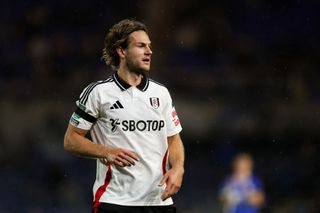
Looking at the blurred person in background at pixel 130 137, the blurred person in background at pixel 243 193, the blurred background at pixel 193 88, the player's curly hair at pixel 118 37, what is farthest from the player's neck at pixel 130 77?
the blurred background at pixel 193 88

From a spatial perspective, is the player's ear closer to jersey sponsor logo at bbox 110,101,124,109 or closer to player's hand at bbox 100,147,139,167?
jersey sponsor logo at bbox 110,101,124,109

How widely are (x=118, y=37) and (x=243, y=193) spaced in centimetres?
440

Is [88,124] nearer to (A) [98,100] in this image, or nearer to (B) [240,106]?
(A) [98,100]

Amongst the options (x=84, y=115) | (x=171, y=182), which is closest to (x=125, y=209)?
(x=171, y=182)

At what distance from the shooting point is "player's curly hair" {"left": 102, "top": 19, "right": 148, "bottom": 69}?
4988mm

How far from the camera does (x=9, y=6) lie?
40.3 ft

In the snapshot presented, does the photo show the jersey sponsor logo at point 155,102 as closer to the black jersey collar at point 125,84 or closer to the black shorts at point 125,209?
the black jersey collar at point 125,84

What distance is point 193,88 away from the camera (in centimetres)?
1094

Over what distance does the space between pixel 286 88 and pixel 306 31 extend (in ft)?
3.70

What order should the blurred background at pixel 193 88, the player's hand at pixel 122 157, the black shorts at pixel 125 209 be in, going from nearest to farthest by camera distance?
the player's hand at pixel 122 157 → the black shorts at pixel 125 209 → the blurred background at pixel 193 88

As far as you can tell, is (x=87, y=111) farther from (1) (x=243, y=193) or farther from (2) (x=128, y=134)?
(1) (x=243, y=193)

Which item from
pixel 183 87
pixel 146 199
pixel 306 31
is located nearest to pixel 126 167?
pixel 146 199

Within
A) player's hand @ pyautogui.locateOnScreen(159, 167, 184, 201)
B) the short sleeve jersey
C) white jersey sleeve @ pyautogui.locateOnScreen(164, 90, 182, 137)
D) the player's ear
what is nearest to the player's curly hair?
the player's ear

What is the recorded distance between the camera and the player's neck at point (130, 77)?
16.1 ft
